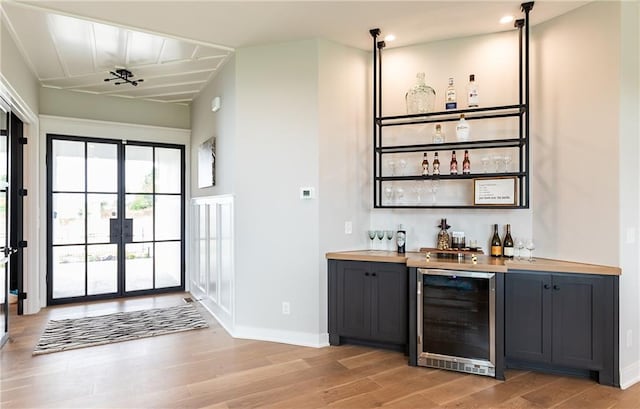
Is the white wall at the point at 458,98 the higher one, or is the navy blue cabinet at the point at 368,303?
the white wall at the point at 458,98

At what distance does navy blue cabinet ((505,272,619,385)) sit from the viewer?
2.69m

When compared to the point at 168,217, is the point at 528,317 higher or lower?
lower

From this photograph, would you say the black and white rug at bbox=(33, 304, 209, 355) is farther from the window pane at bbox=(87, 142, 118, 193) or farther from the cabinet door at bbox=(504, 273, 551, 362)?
the cabinet door at bbox=(504, 273, 551, 362)

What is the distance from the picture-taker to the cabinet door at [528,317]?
9.31 ft

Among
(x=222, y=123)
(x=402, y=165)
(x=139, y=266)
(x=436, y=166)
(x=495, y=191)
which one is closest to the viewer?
(x=495, y=191)

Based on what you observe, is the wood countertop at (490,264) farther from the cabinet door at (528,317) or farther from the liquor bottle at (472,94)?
the liquor bottle at (472,94)

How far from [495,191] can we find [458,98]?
987 millimetres

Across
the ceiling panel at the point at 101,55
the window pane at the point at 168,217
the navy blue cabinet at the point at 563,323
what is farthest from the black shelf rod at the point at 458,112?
the window pane at the point at 168,217

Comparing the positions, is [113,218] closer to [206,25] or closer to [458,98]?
[206,25]

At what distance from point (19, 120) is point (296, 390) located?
4.46 meters

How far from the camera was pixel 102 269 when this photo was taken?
523cm

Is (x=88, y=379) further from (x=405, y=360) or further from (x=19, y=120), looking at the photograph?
(x=19, y=120)

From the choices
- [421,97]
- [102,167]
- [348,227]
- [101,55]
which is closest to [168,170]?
[102,167]

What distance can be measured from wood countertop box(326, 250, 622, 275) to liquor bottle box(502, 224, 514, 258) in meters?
0.19
